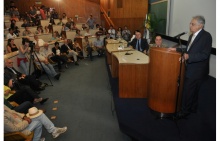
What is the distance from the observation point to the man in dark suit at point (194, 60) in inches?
97.3

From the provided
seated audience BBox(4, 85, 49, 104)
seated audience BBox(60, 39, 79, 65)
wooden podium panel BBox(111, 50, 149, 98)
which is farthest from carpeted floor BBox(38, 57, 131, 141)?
seated audience BBox(60, 39, 79, 65)

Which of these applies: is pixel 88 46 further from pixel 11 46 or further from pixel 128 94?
pixel 128 94

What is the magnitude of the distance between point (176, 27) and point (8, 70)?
19.9ft

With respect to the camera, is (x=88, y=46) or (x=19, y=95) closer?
(x=19, y=95)

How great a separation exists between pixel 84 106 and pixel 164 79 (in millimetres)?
2114

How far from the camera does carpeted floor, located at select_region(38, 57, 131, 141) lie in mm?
3023

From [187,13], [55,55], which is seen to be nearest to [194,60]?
[187,13]

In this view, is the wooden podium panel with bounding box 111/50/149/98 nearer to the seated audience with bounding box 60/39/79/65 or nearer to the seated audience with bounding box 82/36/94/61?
the seated audience with bounding box 60/39/79/65

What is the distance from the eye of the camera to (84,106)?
405 centimetres

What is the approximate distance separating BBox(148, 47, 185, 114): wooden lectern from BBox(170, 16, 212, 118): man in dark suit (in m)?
0.15

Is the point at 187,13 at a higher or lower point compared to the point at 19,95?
higher

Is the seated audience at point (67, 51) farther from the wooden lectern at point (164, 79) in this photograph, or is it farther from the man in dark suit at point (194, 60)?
the man in dark suit at point (194, 60)

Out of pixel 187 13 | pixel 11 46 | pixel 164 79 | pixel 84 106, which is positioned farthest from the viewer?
pixel 11 46

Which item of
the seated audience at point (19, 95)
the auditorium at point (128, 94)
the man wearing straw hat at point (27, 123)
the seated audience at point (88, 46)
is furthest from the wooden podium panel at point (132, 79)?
the seated audience at point (88, 46)
